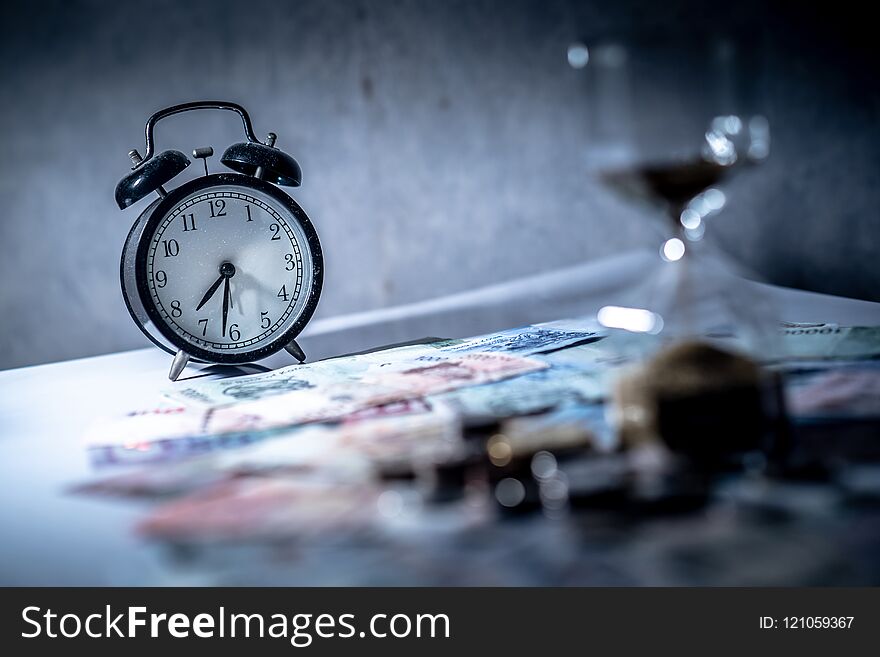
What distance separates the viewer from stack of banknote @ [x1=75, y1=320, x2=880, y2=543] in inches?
34.0

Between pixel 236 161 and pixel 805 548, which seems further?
pixel 236 161

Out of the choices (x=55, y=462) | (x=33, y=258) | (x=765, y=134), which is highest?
(x=33, y=258)

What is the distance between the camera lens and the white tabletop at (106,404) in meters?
0.84

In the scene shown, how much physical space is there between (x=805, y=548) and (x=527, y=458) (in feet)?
0.82

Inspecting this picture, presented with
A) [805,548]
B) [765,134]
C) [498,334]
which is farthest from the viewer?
[498,334]

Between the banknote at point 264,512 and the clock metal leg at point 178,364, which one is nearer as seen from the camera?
the banknote at point 264,512

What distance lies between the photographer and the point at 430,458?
3.02ft

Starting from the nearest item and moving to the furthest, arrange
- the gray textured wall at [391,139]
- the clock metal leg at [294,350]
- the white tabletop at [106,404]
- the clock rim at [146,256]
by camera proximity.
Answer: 1. the white tabletop at [106,404]
2. the clock rim at [146,256]
3. the clock metal leg at [294,350]
4. the gray textured wall at [391,139]

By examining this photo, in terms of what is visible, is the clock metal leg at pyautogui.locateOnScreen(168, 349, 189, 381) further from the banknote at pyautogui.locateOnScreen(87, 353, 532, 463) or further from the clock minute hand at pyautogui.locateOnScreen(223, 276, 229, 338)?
the banknote at pyautogui.locateOnScreen(87, 353, 532, 463)

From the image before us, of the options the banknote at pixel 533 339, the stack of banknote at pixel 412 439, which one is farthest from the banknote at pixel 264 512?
the banknote at pixel 533 339

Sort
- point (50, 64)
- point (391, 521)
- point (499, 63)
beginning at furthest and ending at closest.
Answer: point (499, 63) < point (50, 64) < point (391, 521)

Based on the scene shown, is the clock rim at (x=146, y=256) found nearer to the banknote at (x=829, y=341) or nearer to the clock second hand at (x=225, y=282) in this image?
the clock second hand at (x=225, y=282)

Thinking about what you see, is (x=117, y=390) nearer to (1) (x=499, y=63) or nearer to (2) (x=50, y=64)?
(2) (x=50, y=64)

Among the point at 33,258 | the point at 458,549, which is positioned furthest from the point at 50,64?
the point at 458,549
